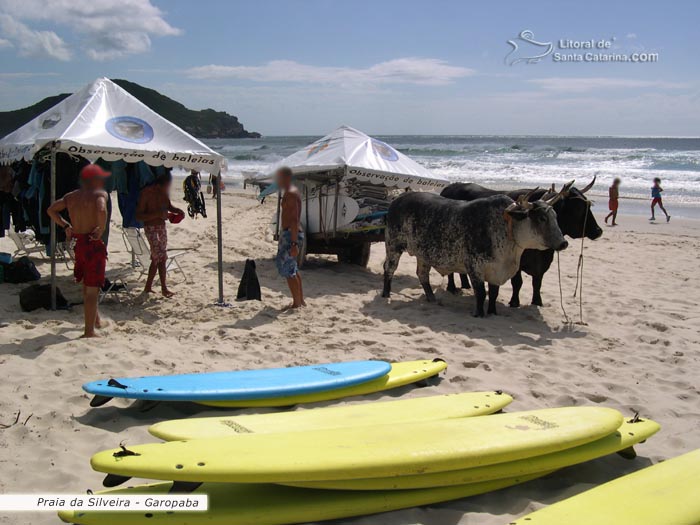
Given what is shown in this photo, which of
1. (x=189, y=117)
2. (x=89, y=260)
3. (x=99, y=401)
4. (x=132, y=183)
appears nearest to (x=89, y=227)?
(x=89, y=260)

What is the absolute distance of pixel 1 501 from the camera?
11.2 feet

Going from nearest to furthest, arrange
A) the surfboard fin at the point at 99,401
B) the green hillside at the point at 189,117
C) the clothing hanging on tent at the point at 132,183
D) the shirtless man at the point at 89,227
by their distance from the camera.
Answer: the surfboard fin at the point at 99,401, the shirtless man at the point at 89,227, the clothing hanging on tent at the point at 132,183, the green hillside at the point at 189,117

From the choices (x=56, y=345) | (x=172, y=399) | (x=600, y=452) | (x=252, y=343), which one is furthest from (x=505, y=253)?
(x=56, y=345)

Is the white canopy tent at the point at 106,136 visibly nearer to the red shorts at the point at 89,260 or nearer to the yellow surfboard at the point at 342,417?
the red shorts at the point at 89,260

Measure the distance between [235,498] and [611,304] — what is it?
651 cm

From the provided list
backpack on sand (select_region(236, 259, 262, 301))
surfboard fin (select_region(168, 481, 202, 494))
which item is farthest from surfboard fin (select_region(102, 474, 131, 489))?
backpack on sand (select_region(236, 259, 262, 301))

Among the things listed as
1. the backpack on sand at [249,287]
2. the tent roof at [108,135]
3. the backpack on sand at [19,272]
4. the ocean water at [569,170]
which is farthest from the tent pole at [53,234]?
the ocean water at [569,170]

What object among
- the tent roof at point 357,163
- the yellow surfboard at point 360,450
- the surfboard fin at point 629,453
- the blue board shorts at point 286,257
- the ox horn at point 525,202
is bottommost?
the surfboard fin at point 629,453

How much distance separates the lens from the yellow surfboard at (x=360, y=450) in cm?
328

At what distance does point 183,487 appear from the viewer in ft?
11.2

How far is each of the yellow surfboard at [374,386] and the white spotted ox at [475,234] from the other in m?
2.26

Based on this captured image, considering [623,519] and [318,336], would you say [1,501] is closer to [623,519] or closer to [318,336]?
[623,519]

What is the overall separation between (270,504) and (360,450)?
578 mm

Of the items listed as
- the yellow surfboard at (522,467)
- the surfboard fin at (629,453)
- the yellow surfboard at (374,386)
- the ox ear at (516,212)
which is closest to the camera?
the yellow surfboard at (522,467)
